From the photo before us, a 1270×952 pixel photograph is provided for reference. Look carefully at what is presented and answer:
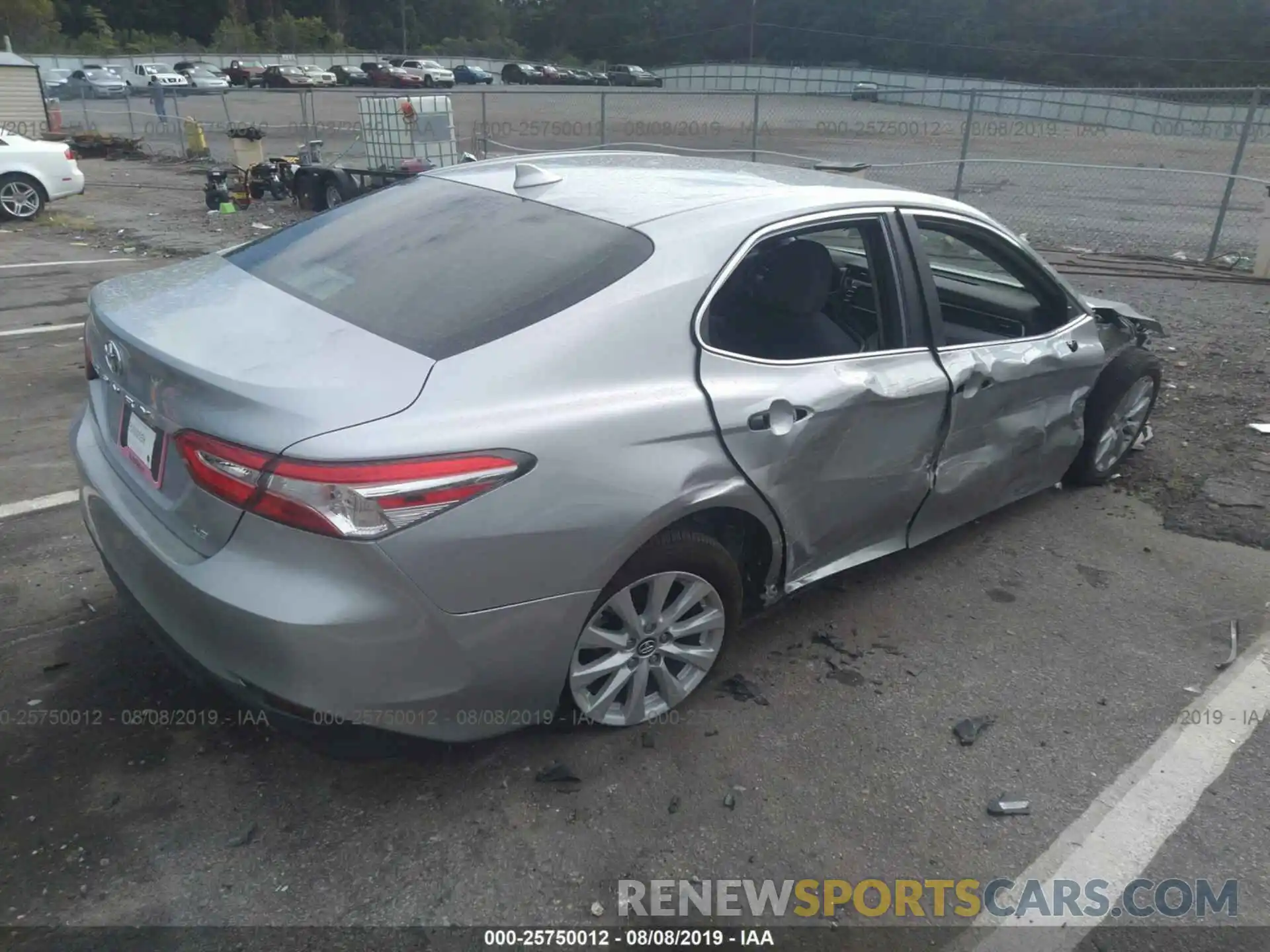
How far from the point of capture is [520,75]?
2389 inches

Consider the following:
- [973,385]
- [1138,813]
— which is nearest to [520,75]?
[973,385]

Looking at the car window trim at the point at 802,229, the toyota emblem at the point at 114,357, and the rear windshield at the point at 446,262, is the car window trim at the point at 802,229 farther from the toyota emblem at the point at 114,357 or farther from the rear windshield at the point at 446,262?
the toyota emblem at the point at 114,357

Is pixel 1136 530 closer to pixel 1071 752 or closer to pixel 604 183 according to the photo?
pixel 1071 752

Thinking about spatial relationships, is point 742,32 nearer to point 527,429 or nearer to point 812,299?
point 812,299

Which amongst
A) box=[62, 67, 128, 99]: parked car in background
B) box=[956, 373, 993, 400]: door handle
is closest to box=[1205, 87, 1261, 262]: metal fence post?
box=[956, 373, 993, 400]: door handle

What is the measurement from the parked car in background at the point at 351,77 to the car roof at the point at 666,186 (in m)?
55.4

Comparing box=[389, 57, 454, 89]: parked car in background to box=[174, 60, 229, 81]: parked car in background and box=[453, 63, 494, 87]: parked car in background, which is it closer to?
box=[453, 63, 494, 87]: parked car in background

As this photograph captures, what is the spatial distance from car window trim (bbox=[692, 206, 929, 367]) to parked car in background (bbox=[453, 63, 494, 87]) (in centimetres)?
6012

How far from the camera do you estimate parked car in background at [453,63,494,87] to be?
5856 cm

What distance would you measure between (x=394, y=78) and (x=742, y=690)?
54.3 meters

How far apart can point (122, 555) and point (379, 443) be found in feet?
3.41

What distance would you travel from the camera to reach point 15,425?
522 centimetres

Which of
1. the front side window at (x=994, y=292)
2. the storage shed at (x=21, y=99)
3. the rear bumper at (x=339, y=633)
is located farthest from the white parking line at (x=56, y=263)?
the storage shed at (x=21, y=99)

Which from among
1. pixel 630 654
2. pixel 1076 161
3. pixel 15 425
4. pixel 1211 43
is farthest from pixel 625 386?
pixel 1211 43
